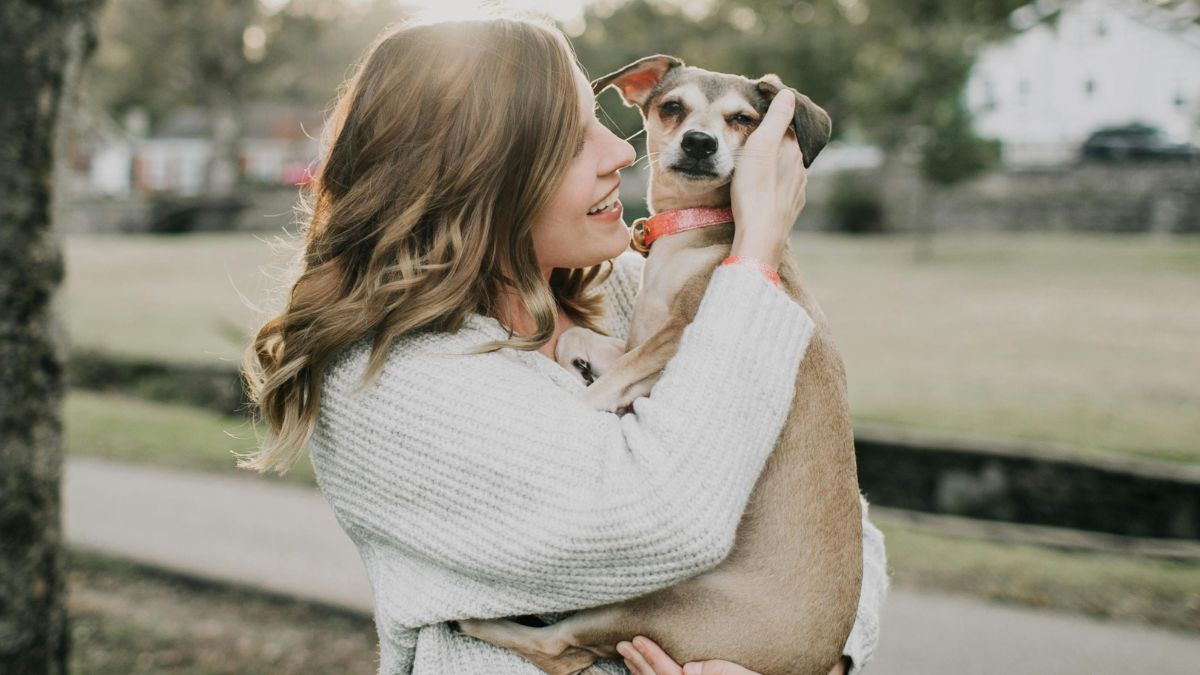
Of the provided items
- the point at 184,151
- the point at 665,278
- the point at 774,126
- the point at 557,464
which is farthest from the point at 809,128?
the point at 184,151

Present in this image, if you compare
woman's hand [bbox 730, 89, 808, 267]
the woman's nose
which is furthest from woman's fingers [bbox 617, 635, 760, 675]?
the woman's nose

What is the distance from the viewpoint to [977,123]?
25.6 meters

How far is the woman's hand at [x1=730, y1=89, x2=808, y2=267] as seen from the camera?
2051 millimetres

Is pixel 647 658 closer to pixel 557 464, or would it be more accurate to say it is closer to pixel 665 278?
pixel 557 464

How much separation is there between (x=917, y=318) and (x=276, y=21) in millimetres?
30820

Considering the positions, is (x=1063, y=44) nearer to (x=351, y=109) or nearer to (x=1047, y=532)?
(x=1047, y=532)

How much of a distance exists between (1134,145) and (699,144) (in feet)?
114

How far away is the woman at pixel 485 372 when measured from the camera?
5.77 feet

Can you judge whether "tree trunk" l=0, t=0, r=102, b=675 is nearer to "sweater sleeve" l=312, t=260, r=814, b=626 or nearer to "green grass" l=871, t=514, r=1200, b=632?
"sweater sleeve" l=312, t=260, r=814, b=626

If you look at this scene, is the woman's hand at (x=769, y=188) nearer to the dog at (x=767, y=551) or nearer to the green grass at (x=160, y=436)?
the dog at (x=767, y=551)

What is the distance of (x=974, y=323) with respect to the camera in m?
15.3

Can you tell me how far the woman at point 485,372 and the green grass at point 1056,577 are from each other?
12.4ft

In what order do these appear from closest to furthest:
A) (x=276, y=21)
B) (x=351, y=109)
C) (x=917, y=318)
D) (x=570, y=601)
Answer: (x=570, y=601), (x=351, y=109), (x=917, y=318), (x=276, y=21)

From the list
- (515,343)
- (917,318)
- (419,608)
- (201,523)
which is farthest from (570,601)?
(917,318)
